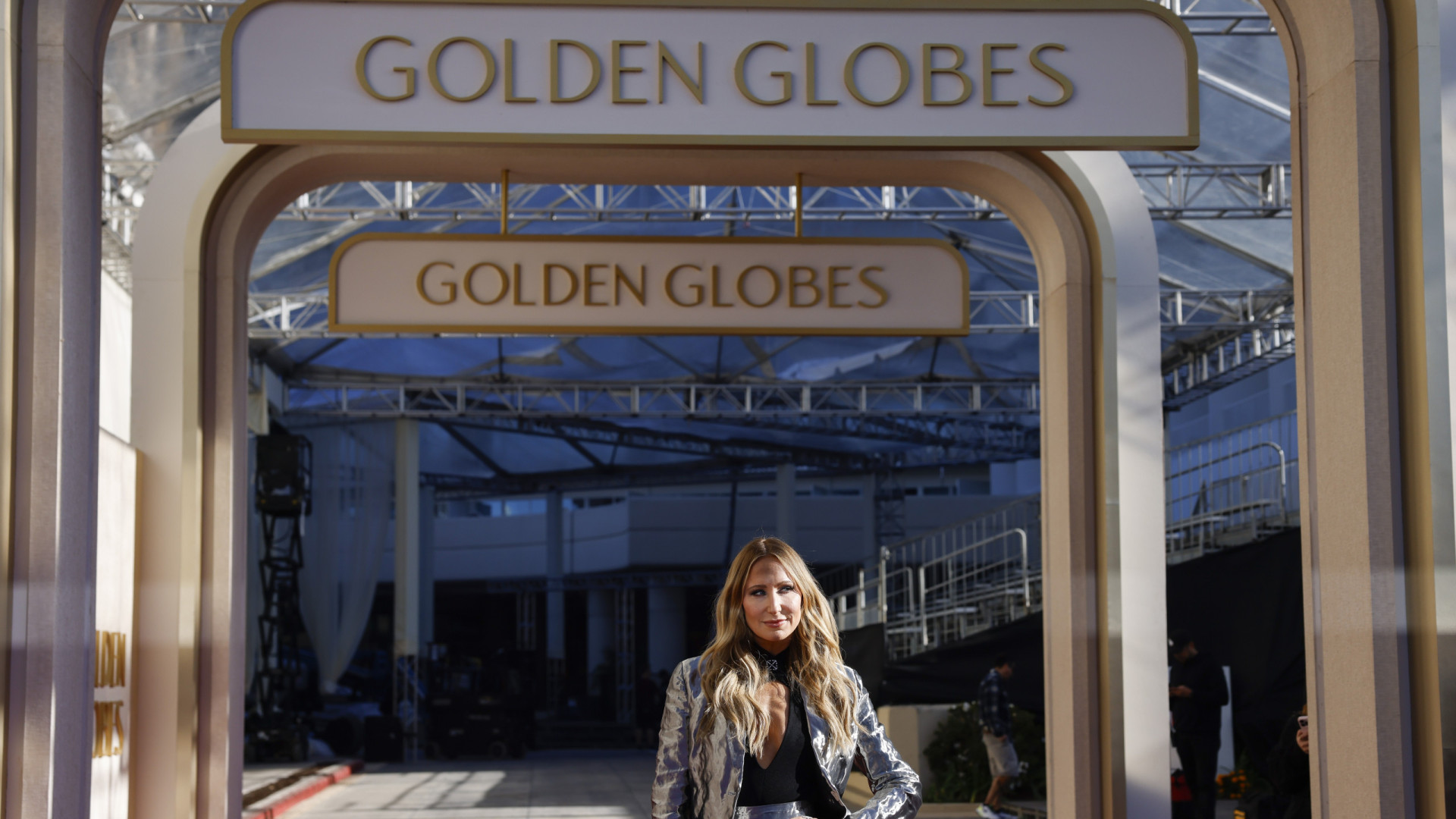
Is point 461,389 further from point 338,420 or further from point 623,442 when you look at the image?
point 623,442

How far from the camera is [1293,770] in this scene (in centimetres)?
581

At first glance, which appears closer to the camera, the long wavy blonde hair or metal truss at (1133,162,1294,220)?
the long wavy blonde hair

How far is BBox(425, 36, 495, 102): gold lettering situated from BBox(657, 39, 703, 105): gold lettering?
16.3 inches

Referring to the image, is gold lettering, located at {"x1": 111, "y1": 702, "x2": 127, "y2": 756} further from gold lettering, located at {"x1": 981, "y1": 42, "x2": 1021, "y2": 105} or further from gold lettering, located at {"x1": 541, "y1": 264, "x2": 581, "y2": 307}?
gold lettering, located at {"x1": 981, "y1": 42, "x2": 1021, "y2": 105}

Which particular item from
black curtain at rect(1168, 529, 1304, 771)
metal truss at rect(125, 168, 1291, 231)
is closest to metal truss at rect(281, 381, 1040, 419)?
metal truss at rect(125, 168, 1291, 231)

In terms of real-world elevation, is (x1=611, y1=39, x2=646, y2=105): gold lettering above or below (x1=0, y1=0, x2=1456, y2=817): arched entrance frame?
above

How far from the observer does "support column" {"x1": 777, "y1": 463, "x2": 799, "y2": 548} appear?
25391mm

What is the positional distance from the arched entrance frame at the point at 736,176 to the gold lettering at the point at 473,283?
0.45m

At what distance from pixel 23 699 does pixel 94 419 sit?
61 cm

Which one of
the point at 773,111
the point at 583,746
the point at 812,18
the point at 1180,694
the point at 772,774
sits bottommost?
the point at 583,746

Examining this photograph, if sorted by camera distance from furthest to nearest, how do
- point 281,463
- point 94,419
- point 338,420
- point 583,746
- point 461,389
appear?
point 583,746
point 338,420
point 461,389
point 281,463
point 94,419

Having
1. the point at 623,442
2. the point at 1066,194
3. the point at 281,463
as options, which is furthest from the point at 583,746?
the point at 1066,194

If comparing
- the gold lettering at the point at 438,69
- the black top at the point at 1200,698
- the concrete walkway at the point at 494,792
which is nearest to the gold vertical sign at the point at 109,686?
the gold lettering at the point at 438,69

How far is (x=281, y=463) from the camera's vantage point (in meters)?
17.6
